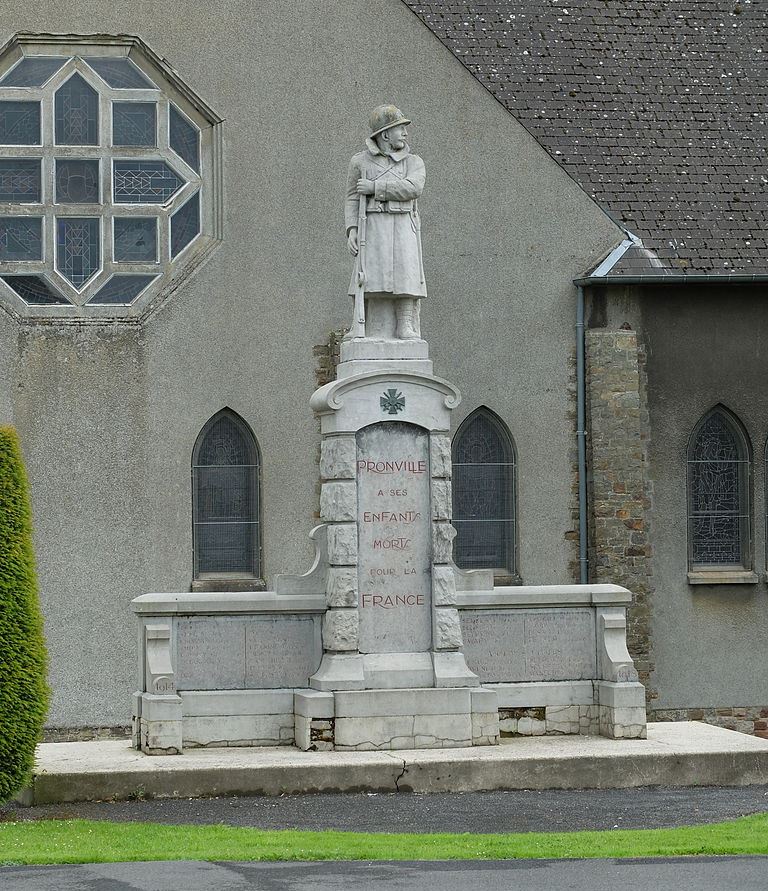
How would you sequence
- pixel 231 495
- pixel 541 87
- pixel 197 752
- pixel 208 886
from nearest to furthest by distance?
pixel 208 886 < pixel 197 752 < pixel 231 495 < pixel 541 87

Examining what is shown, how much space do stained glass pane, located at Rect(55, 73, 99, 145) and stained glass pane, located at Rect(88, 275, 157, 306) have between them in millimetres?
1770

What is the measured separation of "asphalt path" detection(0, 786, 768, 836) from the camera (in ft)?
41.3

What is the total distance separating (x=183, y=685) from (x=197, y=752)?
677 mm

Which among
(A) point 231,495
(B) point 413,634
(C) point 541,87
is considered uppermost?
(C) point 541,87

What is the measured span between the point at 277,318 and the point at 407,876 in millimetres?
12665

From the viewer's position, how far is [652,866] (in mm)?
10328

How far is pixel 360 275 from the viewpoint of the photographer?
1644 cm

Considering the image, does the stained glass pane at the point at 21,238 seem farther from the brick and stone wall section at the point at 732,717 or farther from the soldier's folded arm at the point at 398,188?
the brick and stone wall section at the point at 732,717

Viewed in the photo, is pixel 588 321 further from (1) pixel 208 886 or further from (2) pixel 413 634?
(1) pixel 208 886

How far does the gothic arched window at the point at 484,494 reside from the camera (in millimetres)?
22562

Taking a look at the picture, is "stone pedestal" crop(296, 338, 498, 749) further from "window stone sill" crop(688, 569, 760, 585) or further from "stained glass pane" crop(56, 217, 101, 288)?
"window stone sill" crop(688, 569, 760, 585)

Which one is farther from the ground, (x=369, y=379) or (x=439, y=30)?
(x=439, y=30)

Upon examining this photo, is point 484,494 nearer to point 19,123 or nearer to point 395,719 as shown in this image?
point 395,719

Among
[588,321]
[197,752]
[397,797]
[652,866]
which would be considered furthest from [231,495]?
[652,866]
